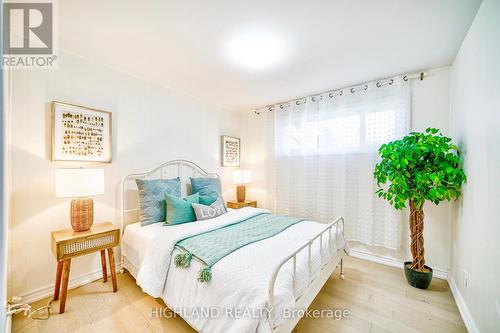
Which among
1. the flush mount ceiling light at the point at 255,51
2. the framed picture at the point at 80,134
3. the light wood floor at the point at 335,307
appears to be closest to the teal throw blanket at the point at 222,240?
the light wood floor at the point at 335,307

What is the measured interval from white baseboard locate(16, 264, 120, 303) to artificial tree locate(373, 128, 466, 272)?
3469mm

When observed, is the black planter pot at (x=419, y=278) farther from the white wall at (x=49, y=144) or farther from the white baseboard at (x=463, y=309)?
the white wall at (x=49, y=144)

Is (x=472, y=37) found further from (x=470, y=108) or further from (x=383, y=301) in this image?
(x=383, y=301)

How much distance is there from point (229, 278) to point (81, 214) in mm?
1690

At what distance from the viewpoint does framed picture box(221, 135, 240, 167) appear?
13.5 ft

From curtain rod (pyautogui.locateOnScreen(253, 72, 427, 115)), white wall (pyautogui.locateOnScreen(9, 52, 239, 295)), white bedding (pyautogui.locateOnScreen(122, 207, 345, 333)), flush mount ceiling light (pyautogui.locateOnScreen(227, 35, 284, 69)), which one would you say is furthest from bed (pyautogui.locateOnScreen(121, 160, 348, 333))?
curtain rod (pyautogui.locateOnScreen(253, 72, 427, 115))

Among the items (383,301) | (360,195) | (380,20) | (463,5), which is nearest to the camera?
(463,5)

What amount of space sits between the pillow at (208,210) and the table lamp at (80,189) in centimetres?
104

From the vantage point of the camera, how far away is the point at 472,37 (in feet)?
5.92

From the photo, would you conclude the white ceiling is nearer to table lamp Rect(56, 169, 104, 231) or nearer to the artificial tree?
the artificial tree

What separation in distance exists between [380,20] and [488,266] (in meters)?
2.02

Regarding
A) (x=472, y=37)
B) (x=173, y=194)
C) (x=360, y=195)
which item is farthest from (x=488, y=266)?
(x=173, y=194)

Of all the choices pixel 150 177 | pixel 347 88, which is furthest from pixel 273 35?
pixel 150 177

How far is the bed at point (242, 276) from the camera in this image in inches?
50.7
